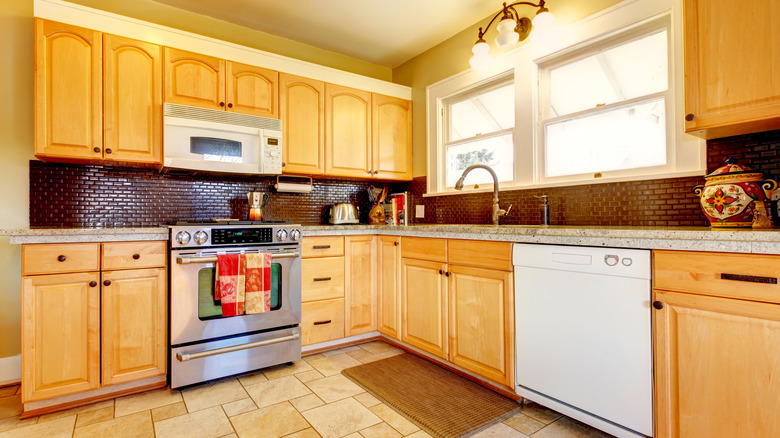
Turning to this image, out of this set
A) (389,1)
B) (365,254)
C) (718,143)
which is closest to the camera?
(718,143)

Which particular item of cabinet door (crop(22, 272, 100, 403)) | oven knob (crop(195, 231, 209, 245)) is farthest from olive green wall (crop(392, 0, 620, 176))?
cabinet door (crop(22, 272, 100, 403))

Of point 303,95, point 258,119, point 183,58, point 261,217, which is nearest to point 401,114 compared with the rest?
point 303,95

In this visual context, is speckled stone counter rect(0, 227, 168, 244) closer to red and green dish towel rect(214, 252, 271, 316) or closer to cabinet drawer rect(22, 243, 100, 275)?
cabinet drawer rect(22, 243, 100, 275)

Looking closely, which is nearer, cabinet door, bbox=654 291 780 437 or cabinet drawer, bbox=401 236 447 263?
cabinet door, bbox=654 291 780 437

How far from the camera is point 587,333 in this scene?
1.60 m

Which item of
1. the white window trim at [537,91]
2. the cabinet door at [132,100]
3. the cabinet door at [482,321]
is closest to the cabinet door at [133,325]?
the cabinet door at [132,100]

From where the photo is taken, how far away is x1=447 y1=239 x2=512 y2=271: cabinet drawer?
1952 millimetres

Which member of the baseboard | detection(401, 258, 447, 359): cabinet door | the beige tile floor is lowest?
the beige tile floor

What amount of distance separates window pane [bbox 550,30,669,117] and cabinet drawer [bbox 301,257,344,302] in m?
1.91

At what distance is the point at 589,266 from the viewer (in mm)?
1591

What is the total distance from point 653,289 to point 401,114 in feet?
8.78

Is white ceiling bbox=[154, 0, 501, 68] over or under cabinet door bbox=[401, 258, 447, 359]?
over

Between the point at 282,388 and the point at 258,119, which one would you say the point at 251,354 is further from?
the point at 258,119

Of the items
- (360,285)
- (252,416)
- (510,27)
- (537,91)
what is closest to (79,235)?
(252,416)
